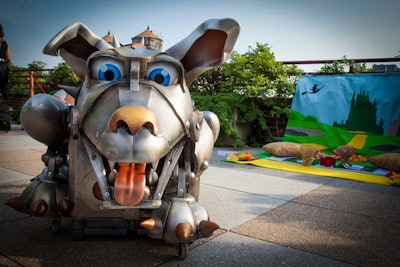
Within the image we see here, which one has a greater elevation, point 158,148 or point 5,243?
point 158,148

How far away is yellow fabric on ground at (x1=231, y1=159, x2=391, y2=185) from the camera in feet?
15.0

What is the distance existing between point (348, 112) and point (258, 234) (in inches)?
207

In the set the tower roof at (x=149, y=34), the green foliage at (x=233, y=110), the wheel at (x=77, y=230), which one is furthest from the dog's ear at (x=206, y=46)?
the tower roof at (x=149, y=34)

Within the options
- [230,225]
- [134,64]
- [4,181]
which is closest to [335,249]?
[230,225]

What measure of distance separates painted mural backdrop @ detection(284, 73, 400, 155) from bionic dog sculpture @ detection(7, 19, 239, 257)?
5.23 meters

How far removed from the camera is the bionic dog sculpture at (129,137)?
5.30 feet

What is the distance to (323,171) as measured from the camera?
5.01 metres

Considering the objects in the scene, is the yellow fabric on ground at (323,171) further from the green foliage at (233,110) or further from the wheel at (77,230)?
the wheel at (77,230)

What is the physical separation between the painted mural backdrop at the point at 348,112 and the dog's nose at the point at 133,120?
5.79m

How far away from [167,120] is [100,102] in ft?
1.25

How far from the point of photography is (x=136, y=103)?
1.70 m

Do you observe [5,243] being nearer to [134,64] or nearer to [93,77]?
[93,77]

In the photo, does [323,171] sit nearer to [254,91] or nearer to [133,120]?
[254,91]

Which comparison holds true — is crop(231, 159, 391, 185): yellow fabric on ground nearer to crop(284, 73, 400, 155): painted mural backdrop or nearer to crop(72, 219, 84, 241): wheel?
crop(284, 73, 400, 155): painted mural backdrop
